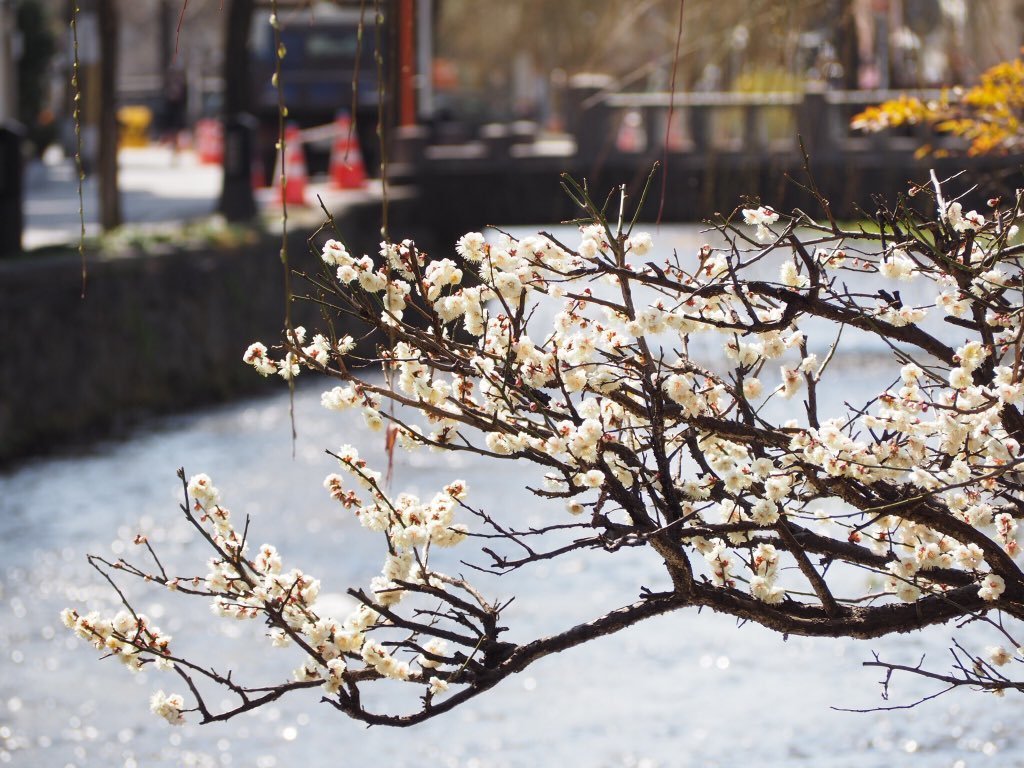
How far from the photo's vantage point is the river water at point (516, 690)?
5969 mm

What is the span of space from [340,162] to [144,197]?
8506mm

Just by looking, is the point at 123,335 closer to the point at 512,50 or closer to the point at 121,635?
the point at 121,635

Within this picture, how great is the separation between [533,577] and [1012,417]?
223 inches

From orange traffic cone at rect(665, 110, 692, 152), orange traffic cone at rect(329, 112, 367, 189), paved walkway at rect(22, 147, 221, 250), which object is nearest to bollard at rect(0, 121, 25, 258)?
paved walkway at rect(22, 147, 221, 250)

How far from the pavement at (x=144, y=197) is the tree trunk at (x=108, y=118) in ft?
0.96

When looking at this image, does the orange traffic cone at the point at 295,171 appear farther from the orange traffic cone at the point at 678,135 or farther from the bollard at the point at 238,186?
the orange traffic cone at the point at 678,135

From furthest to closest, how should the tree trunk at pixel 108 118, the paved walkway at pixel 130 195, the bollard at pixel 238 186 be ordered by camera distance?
the paved walkway at pixel 130 195 < the bollard at pixel 238 186 < the tree trunk at pixel 108 118

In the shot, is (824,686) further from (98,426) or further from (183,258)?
(183,258)

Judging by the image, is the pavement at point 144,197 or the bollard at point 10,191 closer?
the bollard at point 10,191

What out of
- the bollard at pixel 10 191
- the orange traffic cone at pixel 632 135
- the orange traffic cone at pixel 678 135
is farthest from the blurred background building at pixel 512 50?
the bollard at pixel 10 191

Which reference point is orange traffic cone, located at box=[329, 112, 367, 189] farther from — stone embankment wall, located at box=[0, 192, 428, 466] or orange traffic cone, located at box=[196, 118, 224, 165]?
orange traffic cone, located at box=[196, 118, 224, 165]

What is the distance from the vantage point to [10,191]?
1147cm

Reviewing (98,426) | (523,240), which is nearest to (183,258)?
(98,426)

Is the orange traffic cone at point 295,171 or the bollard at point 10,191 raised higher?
the bollard at point 10,191
